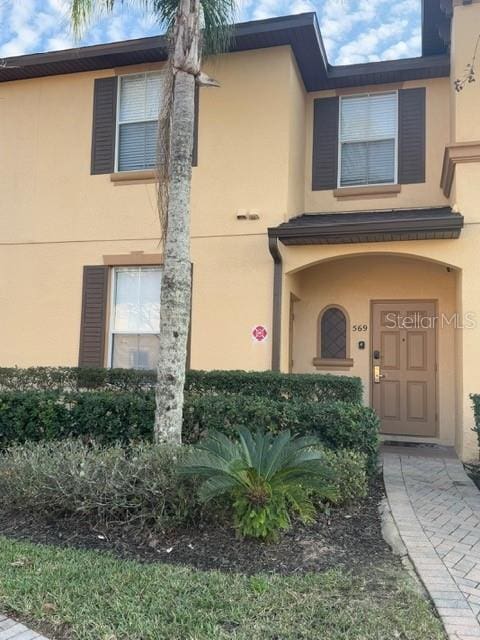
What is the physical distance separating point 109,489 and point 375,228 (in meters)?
5.13

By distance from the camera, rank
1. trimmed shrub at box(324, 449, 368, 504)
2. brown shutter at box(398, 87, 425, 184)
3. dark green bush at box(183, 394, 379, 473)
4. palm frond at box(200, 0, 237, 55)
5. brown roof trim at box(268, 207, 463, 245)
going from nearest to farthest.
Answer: trimmed shrub at box(324, 449, 368, 504) → dark green bush at box(183, 394, 379, 473) → palm frond at box(200, 0, 237, 55) → brown roof trim at box(268, 207, 463, 245) → brown shutter at box(398, 87, 425, 184)

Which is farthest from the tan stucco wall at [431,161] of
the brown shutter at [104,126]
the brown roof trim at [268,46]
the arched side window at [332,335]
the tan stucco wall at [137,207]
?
the brown shutter at [104,126]

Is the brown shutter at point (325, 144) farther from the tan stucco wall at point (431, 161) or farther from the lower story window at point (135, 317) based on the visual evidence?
the lower story window at point (135, 317)

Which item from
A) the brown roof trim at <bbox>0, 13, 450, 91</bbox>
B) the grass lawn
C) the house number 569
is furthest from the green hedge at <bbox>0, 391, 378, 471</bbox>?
the brown roof trim at <bbox>0, 13, 450, 91</bbox>

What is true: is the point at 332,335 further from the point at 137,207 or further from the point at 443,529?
the point at 443,529

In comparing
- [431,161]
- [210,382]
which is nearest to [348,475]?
[210,382]

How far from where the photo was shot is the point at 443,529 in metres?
4.67

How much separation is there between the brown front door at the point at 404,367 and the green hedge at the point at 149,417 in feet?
11.1

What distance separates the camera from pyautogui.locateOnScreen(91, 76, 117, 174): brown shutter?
30.4 feet

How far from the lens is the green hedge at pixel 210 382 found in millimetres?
6703

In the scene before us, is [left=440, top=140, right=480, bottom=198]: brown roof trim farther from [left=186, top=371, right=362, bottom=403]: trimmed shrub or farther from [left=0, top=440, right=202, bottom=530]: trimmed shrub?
[left=0, top=440, right=202, bottom=530]: trimmed shrub

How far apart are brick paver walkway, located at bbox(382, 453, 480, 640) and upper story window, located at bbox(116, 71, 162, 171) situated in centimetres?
642

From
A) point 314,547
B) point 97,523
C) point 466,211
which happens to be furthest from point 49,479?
point 466,211

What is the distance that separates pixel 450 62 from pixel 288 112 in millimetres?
2855
